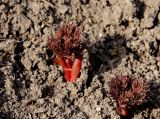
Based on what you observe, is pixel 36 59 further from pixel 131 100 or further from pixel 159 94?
pixel 159 94

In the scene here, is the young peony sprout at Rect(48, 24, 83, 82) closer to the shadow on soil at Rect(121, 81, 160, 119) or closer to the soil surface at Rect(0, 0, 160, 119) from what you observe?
the soil surface at Rect(0, 0, 160, 119)

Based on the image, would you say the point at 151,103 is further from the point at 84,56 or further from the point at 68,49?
the point at 68,49

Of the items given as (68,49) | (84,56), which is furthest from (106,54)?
(68,49)

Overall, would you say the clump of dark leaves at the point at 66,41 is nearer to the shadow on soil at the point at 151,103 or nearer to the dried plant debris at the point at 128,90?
the dried plant debris at the point at 128,90

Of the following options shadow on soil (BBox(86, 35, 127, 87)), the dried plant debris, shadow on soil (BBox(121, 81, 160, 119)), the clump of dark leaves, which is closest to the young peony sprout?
the clump of dark leaves

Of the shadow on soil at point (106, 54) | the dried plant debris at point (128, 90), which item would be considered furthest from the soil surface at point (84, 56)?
the dried plant debris at point (128, 90)

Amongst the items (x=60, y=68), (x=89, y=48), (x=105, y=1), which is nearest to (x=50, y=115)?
(x=60, y=68)
